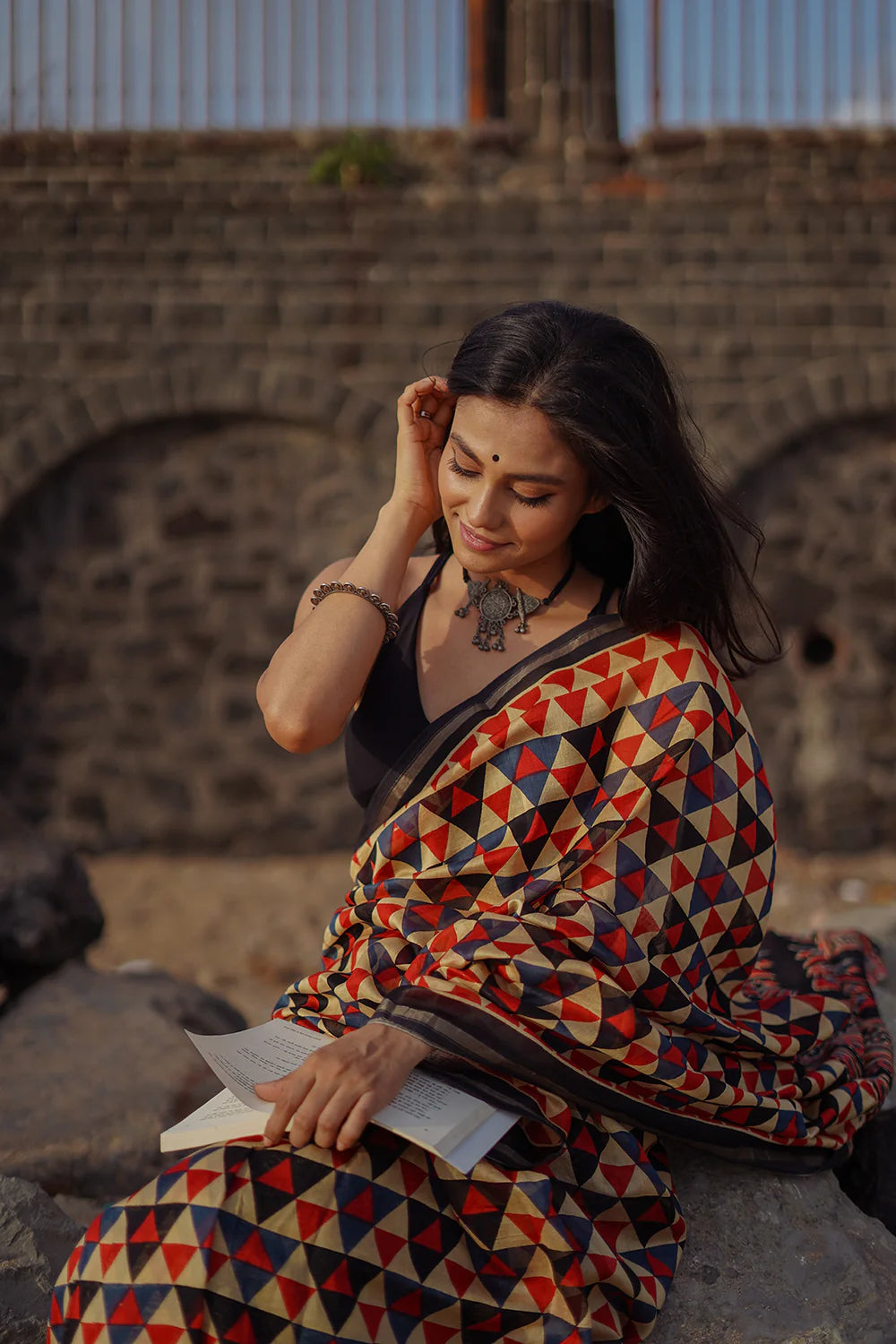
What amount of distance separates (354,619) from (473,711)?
0.25 m

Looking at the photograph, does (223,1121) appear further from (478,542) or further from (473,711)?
(478,542)

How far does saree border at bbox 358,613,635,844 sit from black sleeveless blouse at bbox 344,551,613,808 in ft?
0.12

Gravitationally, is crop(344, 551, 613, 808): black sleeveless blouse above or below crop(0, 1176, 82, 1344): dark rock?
above

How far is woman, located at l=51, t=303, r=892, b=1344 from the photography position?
1.47m

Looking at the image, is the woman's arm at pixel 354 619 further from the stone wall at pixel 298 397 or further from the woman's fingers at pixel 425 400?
A: the stone wall at pixel 298 397

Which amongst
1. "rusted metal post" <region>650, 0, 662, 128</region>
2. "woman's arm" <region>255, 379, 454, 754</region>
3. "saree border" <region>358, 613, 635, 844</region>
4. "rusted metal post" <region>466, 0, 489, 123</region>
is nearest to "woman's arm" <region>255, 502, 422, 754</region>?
"woman's arm" <region>255, 379, 454, 754</region>

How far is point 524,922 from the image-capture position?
1.71m

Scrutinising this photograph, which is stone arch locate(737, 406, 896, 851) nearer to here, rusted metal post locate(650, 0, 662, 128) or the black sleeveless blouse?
rusted metal post locate(650, 0, 662, 128)

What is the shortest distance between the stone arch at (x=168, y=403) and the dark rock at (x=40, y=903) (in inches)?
99.3

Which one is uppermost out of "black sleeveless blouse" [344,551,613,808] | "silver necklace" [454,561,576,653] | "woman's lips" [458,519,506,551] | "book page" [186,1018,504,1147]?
"woman's lips" [458,519,506,551]

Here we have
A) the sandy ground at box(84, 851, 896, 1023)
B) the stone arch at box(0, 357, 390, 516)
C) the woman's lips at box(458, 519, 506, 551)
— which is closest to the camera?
the woman's lips at box(458, 519, 506, 551)

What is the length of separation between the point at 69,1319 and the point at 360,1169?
1.33 feet

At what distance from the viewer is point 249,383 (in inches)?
216

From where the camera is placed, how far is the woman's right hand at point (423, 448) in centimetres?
203
